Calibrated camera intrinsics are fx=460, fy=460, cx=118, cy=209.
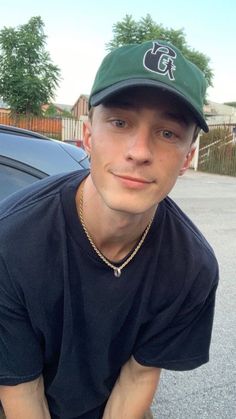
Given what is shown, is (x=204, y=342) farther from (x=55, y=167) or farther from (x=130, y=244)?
(x=55, y=167)

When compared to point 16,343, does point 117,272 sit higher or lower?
higher

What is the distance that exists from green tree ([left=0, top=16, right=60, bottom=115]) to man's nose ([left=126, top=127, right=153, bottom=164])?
2165 cm

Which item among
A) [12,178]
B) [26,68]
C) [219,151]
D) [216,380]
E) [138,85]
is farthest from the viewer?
[26,68]

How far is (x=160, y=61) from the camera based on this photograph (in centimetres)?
122

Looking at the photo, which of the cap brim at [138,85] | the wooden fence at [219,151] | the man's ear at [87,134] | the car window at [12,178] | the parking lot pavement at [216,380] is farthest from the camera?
the wooden fence at [219,151]

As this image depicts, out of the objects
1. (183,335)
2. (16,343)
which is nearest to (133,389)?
(183,335)

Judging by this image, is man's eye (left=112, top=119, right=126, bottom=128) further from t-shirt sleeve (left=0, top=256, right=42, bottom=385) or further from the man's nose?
t-shirt sleeve (left=0, top=256, right=42, bottom=385)

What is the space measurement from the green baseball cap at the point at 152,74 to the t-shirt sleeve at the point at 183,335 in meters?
0.61

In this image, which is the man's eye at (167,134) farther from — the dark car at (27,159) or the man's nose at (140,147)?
the dark car at (27,159)

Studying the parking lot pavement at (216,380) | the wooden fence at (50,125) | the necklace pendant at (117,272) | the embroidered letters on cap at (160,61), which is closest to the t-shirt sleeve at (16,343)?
the necklace pendant at (117,272)

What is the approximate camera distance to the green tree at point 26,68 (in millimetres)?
21513

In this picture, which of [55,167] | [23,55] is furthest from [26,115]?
[55,167]

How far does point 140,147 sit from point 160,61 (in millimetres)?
234

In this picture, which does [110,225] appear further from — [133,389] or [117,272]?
[133,389]
